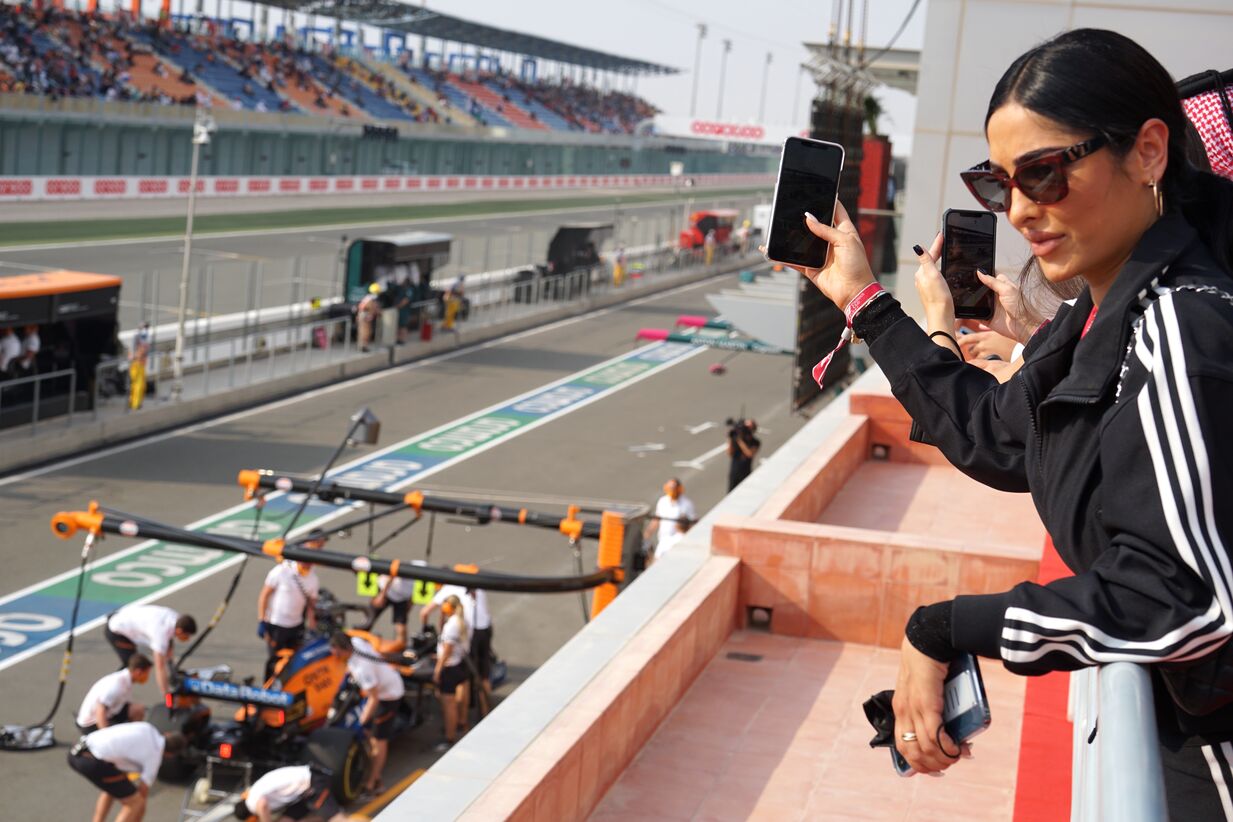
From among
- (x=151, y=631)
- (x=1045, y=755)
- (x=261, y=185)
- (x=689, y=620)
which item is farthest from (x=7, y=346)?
(x=261, y=185)

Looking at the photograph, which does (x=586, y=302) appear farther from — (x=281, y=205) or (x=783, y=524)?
(x=783, y=524)

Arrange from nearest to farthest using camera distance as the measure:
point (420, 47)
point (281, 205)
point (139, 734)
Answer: point (139, 734), point (281, 205), point (420, 47)

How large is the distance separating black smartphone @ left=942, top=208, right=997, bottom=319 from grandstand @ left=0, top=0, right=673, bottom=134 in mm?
46861

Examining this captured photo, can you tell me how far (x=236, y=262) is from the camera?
40906 mm

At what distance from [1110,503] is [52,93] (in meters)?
51.4

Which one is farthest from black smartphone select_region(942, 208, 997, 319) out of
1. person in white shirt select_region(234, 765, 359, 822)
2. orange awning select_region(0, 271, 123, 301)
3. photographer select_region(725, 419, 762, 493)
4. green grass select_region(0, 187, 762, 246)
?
green grass select_region(0, 187, 762, 246)

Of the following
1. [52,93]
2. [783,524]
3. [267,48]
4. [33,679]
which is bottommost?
[33,679]

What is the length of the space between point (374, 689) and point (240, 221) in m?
43.7

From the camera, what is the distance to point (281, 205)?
190ft

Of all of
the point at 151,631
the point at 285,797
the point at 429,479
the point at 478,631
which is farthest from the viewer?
the point at 429,479

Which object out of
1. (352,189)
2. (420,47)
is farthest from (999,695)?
(420,47)

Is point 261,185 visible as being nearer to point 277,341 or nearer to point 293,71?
point 293,71

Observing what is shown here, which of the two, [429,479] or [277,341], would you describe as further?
[277,341]

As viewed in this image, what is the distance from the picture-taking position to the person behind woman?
12281 millimetres
